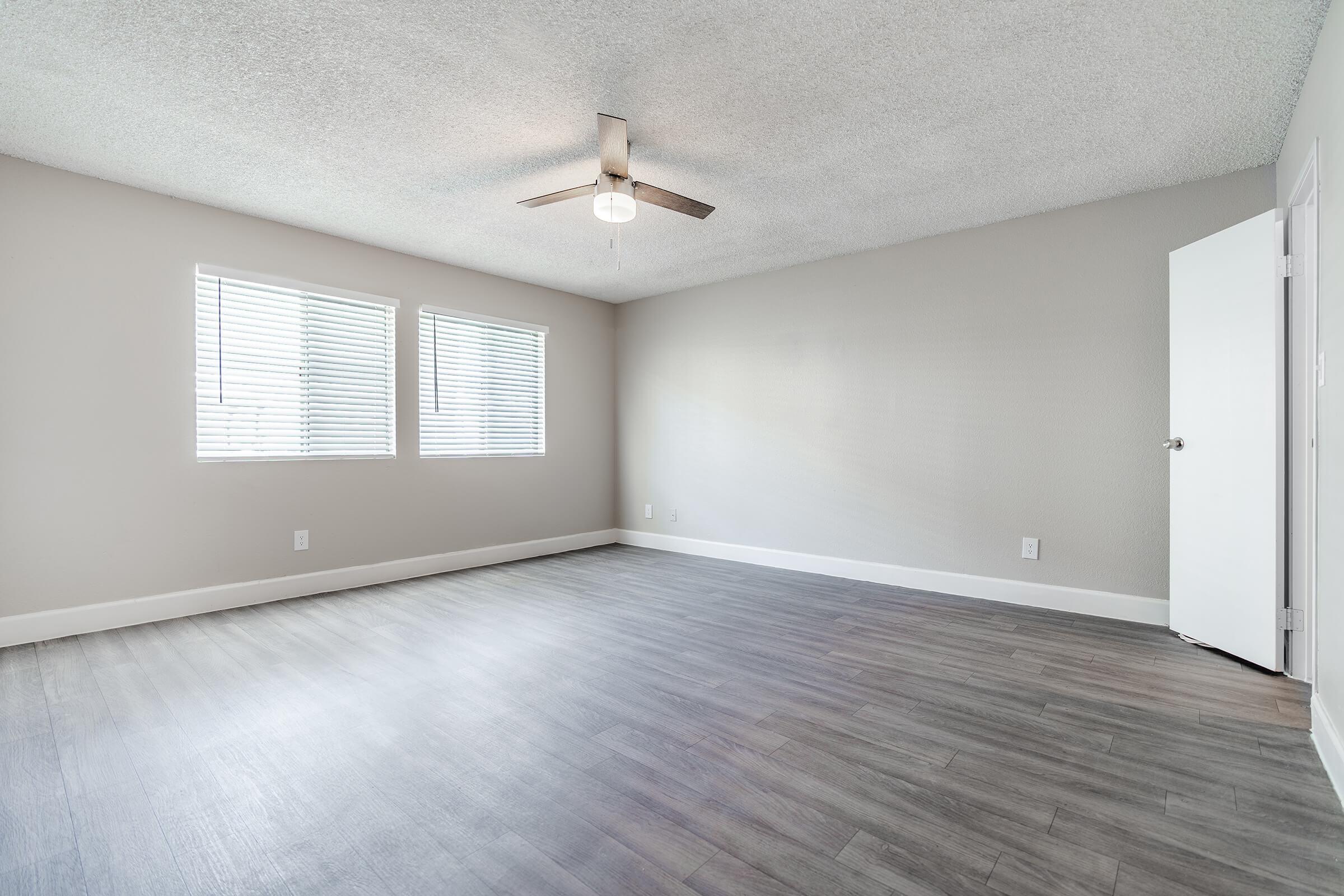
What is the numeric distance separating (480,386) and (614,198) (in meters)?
2.81

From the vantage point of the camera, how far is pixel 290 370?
404 centimetres

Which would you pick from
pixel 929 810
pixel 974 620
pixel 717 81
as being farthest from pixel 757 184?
pixel 929 810

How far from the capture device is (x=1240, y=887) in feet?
4.44

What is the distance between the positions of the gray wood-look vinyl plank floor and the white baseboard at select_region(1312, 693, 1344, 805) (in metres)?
0.06

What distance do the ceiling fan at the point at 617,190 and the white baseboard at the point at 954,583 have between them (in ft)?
9.39

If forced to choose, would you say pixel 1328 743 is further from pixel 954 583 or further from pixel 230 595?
pixel 230 595

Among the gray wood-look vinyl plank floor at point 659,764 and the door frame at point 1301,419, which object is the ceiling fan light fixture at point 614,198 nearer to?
the gray wood-look vinyl plank floor at point 659,764

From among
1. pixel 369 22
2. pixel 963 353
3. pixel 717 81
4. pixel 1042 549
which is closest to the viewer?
pixel 369 22

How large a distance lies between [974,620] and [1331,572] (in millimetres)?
1709

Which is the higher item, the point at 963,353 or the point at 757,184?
the point at 757,184

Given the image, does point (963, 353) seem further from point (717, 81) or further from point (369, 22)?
point (369, 22)

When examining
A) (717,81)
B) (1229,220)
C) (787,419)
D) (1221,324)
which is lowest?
(787,419)

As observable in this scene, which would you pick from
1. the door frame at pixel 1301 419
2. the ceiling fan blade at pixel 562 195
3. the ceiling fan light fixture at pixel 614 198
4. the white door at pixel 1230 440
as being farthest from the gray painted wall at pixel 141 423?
the door frame at pixel 1301 419

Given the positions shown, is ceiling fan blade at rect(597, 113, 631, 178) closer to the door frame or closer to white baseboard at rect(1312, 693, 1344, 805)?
the door frame
